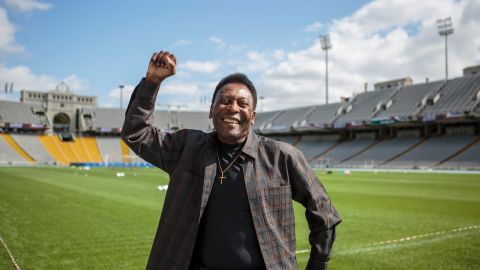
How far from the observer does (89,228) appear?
926 cm

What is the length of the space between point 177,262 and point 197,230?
0.22m

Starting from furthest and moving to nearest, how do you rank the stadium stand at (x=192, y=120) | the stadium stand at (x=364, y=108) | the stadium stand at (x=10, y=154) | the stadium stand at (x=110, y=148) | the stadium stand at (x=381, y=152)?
the stadium stand at (x=192, y=120), the stadium stand at (x=110, y=148), the stadium stand at (x=364, y=108), the stadium stand at (x=10, y=154), the stadium stand at (x=381, y=152)

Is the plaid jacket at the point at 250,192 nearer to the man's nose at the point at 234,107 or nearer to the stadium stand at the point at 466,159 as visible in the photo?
the man's nose at the point at 234,107

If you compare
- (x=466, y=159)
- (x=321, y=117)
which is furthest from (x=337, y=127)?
(x=466, y=159)

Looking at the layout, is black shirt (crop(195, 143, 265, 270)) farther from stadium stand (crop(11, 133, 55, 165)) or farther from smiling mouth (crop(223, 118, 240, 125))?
stadium stand (crop(11, 133, 55, 165))

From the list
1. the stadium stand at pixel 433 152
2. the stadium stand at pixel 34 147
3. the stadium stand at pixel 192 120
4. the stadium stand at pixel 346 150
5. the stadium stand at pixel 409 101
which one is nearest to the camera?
the stadium stand at pixel 433 152

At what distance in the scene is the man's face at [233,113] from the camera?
7.98 ft

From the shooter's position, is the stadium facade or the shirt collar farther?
the stadium facade

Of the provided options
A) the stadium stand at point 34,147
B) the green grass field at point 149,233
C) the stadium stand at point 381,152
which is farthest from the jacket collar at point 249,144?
the stadium stand at point 34,147

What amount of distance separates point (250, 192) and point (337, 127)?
201 feet

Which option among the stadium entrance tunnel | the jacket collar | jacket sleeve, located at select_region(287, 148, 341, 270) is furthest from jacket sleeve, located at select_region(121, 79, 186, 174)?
the stadium entrance tunnel

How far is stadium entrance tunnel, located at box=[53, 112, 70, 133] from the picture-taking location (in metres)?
77.0

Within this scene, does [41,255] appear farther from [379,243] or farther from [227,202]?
[379,243]

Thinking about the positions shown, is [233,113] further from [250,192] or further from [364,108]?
[364,108]
